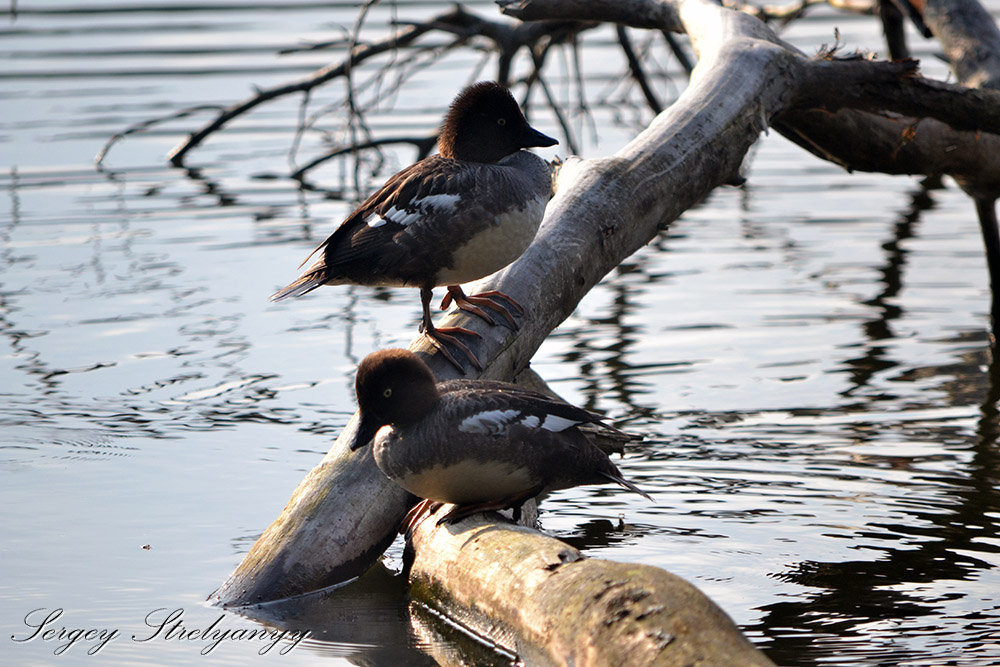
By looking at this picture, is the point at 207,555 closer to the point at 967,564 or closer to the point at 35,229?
the point at 967,564

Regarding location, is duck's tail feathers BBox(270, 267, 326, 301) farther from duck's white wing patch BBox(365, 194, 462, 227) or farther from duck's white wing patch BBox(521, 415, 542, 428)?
duck's white wing patch BBox(521, 415, 542, 428)

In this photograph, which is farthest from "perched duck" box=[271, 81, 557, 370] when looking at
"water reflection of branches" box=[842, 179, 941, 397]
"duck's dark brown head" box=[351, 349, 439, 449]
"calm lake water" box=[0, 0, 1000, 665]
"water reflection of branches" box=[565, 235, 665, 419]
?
"water reflection of branches" box=[842, 179, 941, 397]

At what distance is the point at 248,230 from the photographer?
10.5 metres

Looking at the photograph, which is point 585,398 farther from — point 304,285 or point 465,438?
point 465,438

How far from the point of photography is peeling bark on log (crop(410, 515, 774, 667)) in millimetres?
2945

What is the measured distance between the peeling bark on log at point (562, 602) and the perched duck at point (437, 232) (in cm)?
91

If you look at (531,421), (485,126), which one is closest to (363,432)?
(531,421)

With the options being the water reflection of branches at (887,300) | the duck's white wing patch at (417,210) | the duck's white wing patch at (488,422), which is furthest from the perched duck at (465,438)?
the water reflection of branches at (887,300)

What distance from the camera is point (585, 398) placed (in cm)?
684

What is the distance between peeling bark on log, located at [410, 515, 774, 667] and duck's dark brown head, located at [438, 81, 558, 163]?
1522 millimetres

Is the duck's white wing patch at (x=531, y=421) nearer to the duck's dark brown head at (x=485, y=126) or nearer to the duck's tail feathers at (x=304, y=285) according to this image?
the duck's tail feathers at (x=304, y=285)

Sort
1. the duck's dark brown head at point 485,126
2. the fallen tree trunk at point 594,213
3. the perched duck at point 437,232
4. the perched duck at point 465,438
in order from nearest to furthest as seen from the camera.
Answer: the perched duck at point 465,438, the fallen tree trunk at point 594,213, the perched duck at point 437,232, the duck's dark brown head at point 485,126

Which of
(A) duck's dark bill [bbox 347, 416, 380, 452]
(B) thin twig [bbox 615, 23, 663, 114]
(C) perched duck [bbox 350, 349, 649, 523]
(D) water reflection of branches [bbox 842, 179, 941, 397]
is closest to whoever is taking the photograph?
(C) perched duck [bbox 350, 349, 649, 523]

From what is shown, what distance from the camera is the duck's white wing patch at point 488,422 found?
4160mm
